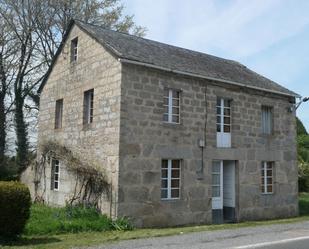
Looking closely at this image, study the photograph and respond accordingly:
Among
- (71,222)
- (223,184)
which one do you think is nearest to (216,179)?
(223,184)

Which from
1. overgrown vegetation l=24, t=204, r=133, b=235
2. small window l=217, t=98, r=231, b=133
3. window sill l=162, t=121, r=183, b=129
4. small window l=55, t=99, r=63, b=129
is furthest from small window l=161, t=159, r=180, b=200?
small window l=55, t=99, r=63, b=129

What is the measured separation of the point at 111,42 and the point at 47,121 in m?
5.56

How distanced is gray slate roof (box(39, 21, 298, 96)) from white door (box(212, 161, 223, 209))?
3442 mm

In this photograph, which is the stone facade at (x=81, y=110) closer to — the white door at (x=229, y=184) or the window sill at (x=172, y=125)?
the window sill at (x=172, y=125)

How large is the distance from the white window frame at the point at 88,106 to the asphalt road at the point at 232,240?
663cm

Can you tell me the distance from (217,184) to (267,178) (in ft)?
9.86

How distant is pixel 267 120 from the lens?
1881 centimetres

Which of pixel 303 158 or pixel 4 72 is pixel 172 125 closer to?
pixel 4 72

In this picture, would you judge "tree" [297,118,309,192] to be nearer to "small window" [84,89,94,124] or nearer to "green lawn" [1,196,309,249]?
"green lawn" [1,196,309,249]

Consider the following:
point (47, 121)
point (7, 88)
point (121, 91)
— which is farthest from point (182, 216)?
point (7, 88)

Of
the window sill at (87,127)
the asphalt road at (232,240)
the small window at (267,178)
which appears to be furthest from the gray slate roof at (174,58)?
the asphalt road at (232,240)

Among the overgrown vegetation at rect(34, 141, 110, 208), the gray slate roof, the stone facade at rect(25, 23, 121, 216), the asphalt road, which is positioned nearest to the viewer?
the asphalt road

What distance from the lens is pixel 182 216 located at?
1505 cm

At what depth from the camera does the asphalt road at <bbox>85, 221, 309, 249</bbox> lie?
32.7ft
